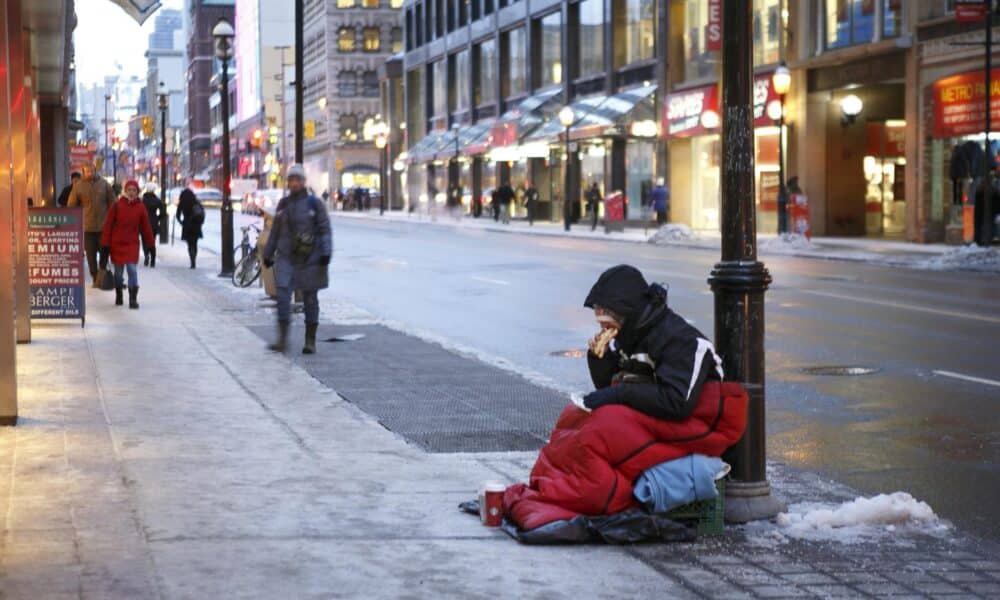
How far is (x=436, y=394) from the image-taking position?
13.3 meters

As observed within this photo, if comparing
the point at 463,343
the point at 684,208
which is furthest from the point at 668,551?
the point at 684,208

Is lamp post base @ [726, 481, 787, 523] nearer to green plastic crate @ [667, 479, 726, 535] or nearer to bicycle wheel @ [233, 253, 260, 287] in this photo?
green plastic crate @ [667, 479, 726, 535]

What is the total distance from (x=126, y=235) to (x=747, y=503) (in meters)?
15.9

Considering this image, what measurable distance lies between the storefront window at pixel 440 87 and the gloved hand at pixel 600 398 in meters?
86.2

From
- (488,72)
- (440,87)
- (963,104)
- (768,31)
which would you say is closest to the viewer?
(963,104)

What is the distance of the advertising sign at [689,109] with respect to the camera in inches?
2127

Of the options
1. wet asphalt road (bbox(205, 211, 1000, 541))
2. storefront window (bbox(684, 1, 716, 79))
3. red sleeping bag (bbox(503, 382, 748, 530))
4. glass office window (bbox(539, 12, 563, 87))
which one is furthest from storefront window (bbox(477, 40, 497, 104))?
red sleeping bag (bbox(503, 382, 748, 530))

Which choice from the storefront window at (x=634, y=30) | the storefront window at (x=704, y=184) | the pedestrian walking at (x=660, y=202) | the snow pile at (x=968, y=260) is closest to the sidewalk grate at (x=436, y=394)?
the snow pile at (x=968, y=260)

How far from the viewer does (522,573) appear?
6.91m

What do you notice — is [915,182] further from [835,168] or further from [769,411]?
[769,411]

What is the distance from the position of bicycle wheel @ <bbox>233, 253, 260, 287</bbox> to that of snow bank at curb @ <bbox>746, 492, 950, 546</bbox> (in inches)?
772

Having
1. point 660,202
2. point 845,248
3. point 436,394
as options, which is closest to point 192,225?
point 845,248

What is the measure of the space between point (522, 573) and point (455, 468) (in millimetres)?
2740

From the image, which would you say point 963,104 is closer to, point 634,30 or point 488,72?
point 634,30
